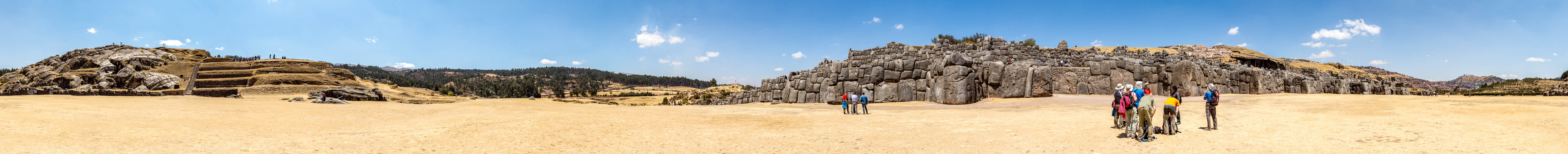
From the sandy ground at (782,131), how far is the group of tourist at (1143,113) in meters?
0.16

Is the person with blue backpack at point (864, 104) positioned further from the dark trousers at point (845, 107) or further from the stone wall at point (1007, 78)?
the stone wall at point (1007, 78)

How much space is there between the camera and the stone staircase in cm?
3278

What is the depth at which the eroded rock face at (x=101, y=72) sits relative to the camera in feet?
113

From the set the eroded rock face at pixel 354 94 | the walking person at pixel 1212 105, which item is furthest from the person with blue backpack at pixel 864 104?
the eroded rock face at pixel 354 94

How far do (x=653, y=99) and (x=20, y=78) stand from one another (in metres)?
40.5

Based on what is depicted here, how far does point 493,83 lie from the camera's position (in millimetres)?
80688

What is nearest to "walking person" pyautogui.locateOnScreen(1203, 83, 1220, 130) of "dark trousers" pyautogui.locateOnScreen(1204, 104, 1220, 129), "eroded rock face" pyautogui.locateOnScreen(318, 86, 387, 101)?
"dark trousers" pyautogui.locateOnScreen(1204, 104, 1220, 129)

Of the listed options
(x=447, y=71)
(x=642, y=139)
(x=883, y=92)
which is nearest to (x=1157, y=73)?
(x=883, y=92)

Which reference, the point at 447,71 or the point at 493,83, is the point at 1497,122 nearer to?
the point at 493,83

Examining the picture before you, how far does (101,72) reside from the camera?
3647 centimetres

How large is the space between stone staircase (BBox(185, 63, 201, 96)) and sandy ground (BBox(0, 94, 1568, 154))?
20978 millimetres

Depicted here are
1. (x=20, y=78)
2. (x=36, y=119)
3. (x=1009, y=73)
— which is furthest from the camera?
(x=20, y=78)

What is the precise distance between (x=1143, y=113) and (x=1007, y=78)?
1738 centimetres

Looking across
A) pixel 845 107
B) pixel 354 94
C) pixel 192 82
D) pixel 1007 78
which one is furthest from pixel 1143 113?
pixel 192 82
